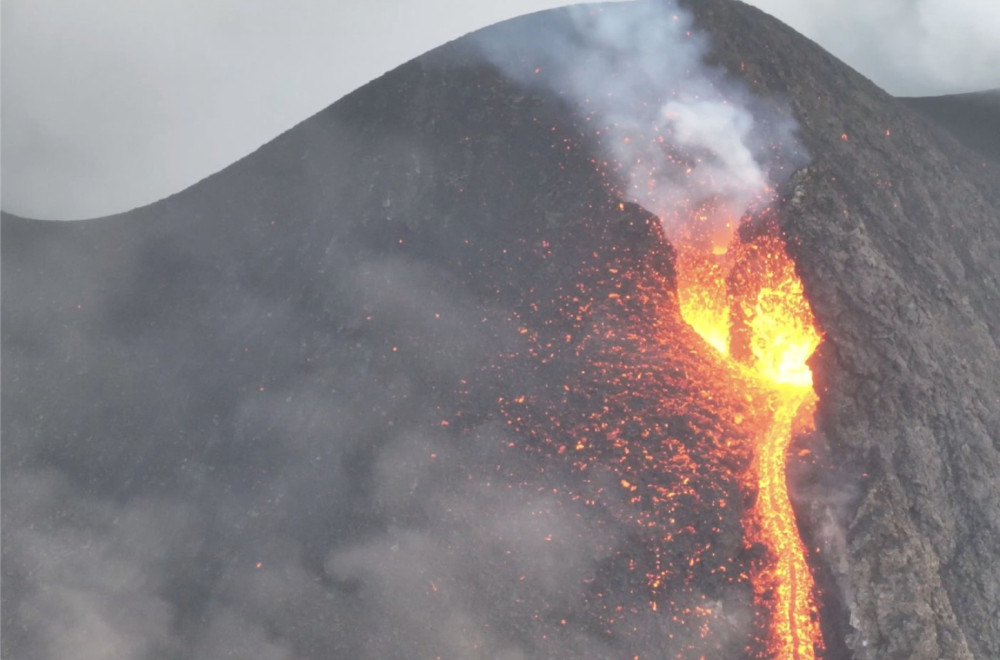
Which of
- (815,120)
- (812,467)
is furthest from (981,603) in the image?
(815,120)

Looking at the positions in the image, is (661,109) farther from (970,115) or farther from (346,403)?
(970,115)

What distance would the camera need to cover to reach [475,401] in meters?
7.93

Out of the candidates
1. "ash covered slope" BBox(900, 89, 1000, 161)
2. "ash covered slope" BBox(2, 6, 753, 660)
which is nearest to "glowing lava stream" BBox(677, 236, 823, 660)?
"ash covered slope" BBox(2, 6, 753, 660)

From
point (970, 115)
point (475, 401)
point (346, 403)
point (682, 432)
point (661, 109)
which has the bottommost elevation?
point (682, 432)

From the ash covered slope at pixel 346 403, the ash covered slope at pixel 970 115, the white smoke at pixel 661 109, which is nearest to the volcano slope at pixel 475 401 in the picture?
the ash covered slope at pixel 346 403

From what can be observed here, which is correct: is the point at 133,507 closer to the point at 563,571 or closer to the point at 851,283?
the point at 563,571

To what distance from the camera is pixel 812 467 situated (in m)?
7.06

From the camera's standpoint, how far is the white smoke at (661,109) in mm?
8727

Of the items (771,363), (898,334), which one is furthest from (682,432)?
(898,334)

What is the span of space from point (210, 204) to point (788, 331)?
16.0 ft

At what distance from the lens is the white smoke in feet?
28.6

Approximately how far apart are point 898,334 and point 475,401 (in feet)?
9.81

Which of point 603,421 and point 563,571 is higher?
point 603,421

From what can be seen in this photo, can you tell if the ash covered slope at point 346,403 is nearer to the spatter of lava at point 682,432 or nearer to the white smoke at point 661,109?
the spatter of lava at point 682,432
